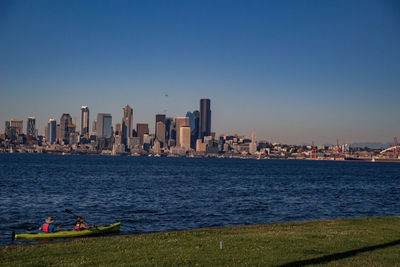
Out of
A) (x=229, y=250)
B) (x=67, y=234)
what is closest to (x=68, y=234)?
(x=67, y=234)

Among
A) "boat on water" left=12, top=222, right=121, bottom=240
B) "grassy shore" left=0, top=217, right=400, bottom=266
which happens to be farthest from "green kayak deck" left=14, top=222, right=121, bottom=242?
"grassy shore" left=0, top=217, right=400, bottom=266

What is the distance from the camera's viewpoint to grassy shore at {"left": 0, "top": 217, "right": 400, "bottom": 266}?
46.9 feet

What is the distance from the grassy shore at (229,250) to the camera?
1430cm

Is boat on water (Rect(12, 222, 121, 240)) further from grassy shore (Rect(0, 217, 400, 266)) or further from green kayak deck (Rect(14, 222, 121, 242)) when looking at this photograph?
grassy shore (Rect(0, 217, 400, 266))

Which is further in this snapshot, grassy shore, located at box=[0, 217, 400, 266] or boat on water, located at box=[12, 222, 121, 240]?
boat on water, located at box=[12, 222, 121, 240]

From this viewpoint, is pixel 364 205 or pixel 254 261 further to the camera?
pixel 364 205

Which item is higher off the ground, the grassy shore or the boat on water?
the grassy shore

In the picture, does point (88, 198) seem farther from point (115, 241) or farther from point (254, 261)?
point (254, 261)

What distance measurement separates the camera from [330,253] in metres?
15.6

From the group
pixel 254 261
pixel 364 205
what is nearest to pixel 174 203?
pixel 364 205

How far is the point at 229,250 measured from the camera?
53.0 ft

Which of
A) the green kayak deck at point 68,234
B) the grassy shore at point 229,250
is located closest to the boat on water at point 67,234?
the green kayak deck at point 68,234

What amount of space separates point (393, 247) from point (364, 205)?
103ft

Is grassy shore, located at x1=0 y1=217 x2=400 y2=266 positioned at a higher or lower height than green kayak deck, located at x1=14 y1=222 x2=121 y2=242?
higher
